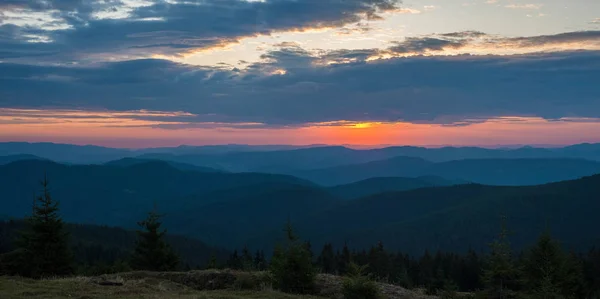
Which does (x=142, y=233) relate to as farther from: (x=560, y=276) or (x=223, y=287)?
(x=560, y=276)

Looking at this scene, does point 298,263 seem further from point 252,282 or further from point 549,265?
point 549,265

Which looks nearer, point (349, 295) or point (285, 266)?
point (349, 295)

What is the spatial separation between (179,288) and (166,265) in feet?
A: 70.0

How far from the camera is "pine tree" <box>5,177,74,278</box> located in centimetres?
3259

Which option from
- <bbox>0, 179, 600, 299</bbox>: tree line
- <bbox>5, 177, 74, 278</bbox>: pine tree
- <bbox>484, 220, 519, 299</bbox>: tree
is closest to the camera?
<bbox>484, 220, 519, 299</bbox>: tree

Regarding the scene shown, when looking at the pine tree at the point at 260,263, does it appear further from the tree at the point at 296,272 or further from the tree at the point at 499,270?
the tree at the point at 499,270

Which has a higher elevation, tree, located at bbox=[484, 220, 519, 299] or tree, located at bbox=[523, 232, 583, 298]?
tree, located at bbox=[484, 220, 519, 299]

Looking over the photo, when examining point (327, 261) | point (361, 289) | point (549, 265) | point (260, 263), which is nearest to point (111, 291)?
point (361, 289)

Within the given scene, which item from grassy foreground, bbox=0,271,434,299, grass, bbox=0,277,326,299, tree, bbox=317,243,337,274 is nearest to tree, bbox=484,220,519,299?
grassy foreground, bbox=0,271,434,299

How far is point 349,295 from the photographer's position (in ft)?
65.3

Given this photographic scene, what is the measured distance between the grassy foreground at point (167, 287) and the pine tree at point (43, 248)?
10.7 metres

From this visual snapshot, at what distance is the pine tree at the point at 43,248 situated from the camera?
107ft

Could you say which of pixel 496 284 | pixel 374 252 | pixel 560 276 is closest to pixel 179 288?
pixel 496 284

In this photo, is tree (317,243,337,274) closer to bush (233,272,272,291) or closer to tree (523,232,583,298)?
tree (523,232,583,298)
